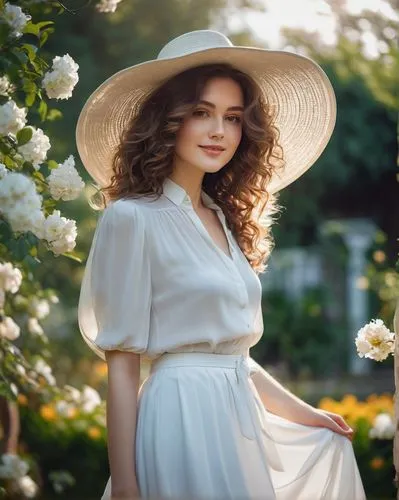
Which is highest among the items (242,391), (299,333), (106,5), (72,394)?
(106,5)

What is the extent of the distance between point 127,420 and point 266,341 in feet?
32.0

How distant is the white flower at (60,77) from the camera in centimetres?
314

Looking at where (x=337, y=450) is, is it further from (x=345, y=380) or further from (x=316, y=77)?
(x=345, y=380)

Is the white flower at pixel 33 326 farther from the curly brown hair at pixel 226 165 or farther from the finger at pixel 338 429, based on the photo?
the finger at pixel 338 429

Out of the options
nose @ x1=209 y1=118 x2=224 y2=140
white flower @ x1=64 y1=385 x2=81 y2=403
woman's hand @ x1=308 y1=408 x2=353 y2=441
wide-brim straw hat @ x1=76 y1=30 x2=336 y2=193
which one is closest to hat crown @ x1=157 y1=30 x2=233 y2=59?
wide-brim straw hat @ x1=76 y1=30 x2=336 y2=193

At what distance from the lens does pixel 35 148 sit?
3080 mm

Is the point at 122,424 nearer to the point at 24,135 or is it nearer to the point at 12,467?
the point at 24,135

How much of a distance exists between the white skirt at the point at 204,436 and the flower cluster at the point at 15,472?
5.88 feet

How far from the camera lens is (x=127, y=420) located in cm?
272

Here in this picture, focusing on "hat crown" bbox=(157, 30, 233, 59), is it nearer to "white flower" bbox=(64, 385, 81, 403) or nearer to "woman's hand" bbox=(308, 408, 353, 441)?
"woman's hand" bbox=(308, 408, 353, 441)

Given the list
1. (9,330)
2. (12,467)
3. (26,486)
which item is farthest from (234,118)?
(26,486)

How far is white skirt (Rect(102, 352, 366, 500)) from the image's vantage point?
2.74 metres

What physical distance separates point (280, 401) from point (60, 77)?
114cm

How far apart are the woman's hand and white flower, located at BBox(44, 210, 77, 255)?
0.85m
